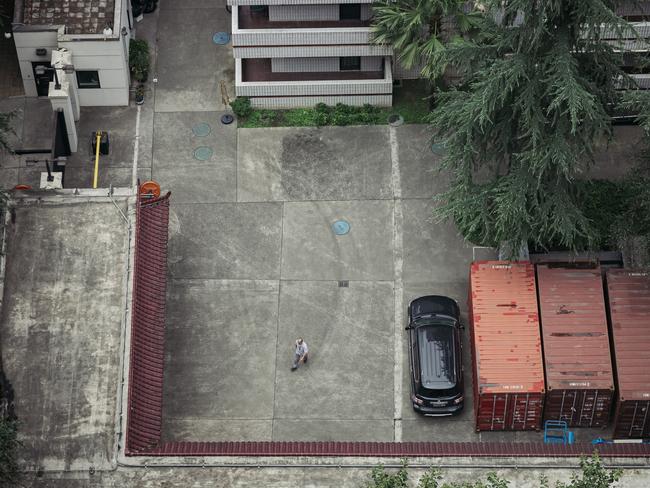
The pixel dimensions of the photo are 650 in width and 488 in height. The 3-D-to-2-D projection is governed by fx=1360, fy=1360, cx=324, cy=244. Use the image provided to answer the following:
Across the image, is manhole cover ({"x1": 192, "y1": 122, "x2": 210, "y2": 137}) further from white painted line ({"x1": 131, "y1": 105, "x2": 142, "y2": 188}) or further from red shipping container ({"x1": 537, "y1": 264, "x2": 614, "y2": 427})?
red shipping container ({"x1": 537, "y1": 264, "x2": 614, "y2": 427})

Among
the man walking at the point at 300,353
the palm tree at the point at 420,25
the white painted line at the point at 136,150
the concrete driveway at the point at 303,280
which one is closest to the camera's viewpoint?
the concrete driveway at the point at 303,280

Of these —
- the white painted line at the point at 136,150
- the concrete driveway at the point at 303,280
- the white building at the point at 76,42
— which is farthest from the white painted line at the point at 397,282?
the white building at the point at 76,42

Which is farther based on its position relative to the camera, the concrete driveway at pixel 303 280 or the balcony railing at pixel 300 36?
the balcony railing at pixel 300 36

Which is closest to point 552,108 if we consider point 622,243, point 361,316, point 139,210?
point 622,243

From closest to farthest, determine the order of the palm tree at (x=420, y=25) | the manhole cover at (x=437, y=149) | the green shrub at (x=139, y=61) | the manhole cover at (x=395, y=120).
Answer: the palm tree at (x=420, y=25), the manhole cover at (x=437, y=149), the manhole cover at (x=395, y=120), the green shrub at (x=139, y=61)

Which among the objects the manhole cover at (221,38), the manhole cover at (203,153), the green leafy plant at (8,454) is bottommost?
the green leafy plant at (8,454)

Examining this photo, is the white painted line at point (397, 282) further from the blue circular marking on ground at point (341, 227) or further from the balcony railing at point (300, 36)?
the balcony railing at point (300, 36)

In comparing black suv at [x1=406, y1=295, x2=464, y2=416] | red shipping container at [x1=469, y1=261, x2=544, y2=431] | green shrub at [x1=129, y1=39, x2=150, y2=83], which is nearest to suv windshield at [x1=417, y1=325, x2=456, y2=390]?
black suv at [x1=406, y1=295, x2=464, y2=416]

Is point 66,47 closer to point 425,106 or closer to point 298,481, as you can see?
point 425,106
